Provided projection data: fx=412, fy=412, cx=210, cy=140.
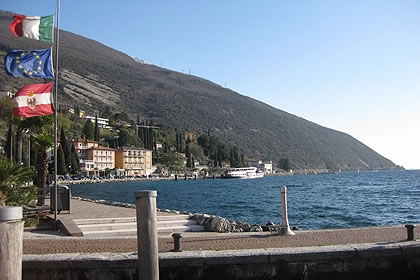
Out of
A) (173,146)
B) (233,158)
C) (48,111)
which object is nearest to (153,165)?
(173,146)

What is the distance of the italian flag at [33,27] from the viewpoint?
1302 centimetres

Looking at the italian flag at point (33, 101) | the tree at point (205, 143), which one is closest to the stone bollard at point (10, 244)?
the italian flag at point (33, 101)

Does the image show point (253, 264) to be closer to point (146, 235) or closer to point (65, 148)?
point (146, 235)

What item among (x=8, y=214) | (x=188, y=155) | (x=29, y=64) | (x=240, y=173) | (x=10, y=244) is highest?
(x=188, y=155)

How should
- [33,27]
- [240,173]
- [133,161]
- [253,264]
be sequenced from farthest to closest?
[240,173]
[133,161]
[33,27]
[253,264]

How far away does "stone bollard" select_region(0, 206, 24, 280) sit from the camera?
15.4 feet

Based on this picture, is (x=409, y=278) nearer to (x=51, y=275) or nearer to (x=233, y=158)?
(x=51, y=275)

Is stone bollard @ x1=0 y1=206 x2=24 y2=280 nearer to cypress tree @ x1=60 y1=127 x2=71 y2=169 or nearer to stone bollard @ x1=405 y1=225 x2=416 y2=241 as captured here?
stone bollard @ x1=405 y1=225 x2=416 y2=241

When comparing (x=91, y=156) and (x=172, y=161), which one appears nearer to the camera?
(x=91, y=156)

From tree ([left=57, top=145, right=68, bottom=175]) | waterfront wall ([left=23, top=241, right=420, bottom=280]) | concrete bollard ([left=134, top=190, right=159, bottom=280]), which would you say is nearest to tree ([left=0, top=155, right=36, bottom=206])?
waterfront wall ([left=23, top=241, right=420, bottom=280])

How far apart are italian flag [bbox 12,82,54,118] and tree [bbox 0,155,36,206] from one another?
164 centimetres

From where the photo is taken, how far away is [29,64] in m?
12.7

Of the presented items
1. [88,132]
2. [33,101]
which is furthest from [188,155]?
[33,101]

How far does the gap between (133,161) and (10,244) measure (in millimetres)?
138844
